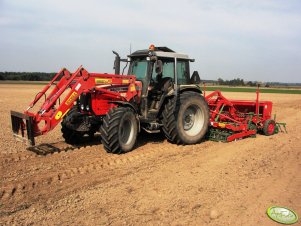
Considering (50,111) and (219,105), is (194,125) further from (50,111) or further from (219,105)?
(50,111)

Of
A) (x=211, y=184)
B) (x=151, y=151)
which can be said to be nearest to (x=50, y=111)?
(x=151, y=151)

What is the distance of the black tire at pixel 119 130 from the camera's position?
725 cm

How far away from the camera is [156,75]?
859cm

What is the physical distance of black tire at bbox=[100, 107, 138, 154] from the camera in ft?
23.8

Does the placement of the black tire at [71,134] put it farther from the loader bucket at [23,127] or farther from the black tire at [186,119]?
the black tire at [186,119]

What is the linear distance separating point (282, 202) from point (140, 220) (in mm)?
2106

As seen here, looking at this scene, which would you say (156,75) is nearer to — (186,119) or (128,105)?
(128,105)

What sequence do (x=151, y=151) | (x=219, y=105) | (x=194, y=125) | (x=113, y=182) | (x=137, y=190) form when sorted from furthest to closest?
(x=219, y=105)
(x=194, y=125)
(x=151, y=151)
(x=113, y=182)
(x=137, y=190)

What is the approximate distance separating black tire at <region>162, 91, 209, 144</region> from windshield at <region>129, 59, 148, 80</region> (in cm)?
96

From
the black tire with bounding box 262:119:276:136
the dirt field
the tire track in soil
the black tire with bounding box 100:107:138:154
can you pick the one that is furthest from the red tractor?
the black tire with bounding box 262:119:276:136

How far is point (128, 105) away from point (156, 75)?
120cm

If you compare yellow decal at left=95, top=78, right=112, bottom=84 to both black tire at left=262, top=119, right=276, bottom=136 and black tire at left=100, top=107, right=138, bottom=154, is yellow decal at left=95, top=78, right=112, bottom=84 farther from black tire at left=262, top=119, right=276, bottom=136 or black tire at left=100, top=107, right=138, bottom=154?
black tire at left=262, top=119, right=276, bottom=136

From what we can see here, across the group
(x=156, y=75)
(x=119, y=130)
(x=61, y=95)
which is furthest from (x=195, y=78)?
(x=61, y=95)

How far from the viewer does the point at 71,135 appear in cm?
853
